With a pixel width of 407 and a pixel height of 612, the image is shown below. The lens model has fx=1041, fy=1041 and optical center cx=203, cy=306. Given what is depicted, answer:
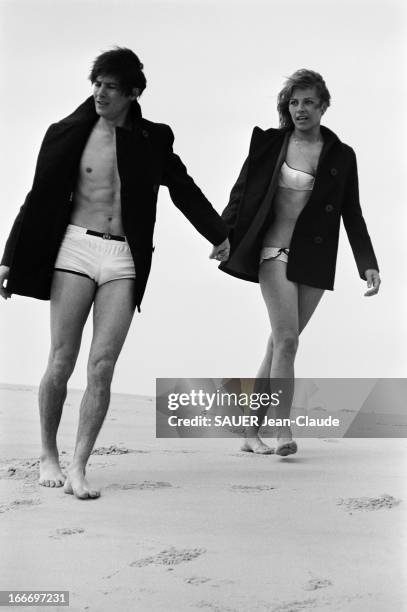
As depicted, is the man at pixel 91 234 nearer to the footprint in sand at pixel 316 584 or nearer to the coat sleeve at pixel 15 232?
the coat sleeve at pixel 15 232

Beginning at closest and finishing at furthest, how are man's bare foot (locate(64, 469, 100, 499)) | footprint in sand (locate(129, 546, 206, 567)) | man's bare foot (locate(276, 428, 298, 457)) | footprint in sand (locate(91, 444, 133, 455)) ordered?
footprint in sand (locate(129, 546, 206, 567))
man's bare foot (locate(64, 469, 100, 499))
man's bare foot (locate(276, 428, 298, 457))
footprint in sand (locate(91, 444, 133, 455))

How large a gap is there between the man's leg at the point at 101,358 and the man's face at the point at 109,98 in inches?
29.3

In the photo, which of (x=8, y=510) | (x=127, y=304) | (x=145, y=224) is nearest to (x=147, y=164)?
(x=145, y=224)

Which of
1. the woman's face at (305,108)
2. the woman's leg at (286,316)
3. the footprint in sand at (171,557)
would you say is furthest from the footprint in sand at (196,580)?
the woman's face at (305,108)

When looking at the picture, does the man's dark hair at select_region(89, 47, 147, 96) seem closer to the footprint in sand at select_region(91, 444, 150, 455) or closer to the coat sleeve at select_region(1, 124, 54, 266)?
the coat sleeve at select_region(1, 124, 54, 266)

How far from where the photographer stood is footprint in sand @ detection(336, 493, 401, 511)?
4.26 m

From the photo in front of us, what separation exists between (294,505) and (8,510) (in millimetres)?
1167

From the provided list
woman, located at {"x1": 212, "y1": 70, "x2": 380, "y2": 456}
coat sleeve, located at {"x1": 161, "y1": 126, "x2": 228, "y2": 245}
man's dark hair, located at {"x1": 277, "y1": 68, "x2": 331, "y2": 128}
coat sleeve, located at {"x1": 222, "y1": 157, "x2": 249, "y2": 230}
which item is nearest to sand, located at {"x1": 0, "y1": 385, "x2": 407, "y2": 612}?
woman, located at {"x1": 212, "y1": 70, "x2": 380, "y2": 456}

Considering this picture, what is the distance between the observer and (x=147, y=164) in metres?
4.66

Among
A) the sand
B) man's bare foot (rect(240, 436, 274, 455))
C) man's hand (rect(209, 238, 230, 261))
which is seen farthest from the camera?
man's bare foot (rect(240, 436, 274, 455))

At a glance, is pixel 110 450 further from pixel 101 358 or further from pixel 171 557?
pixel 171 557

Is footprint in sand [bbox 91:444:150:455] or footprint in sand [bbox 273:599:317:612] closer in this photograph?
footprint in sand [bbox 273:599:317:612]

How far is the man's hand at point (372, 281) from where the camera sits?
218 inches

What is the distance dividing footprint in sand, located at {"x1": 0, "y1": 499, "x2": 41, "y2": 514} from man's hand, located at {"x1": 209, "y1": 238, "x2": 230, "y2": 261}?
5.14ft
